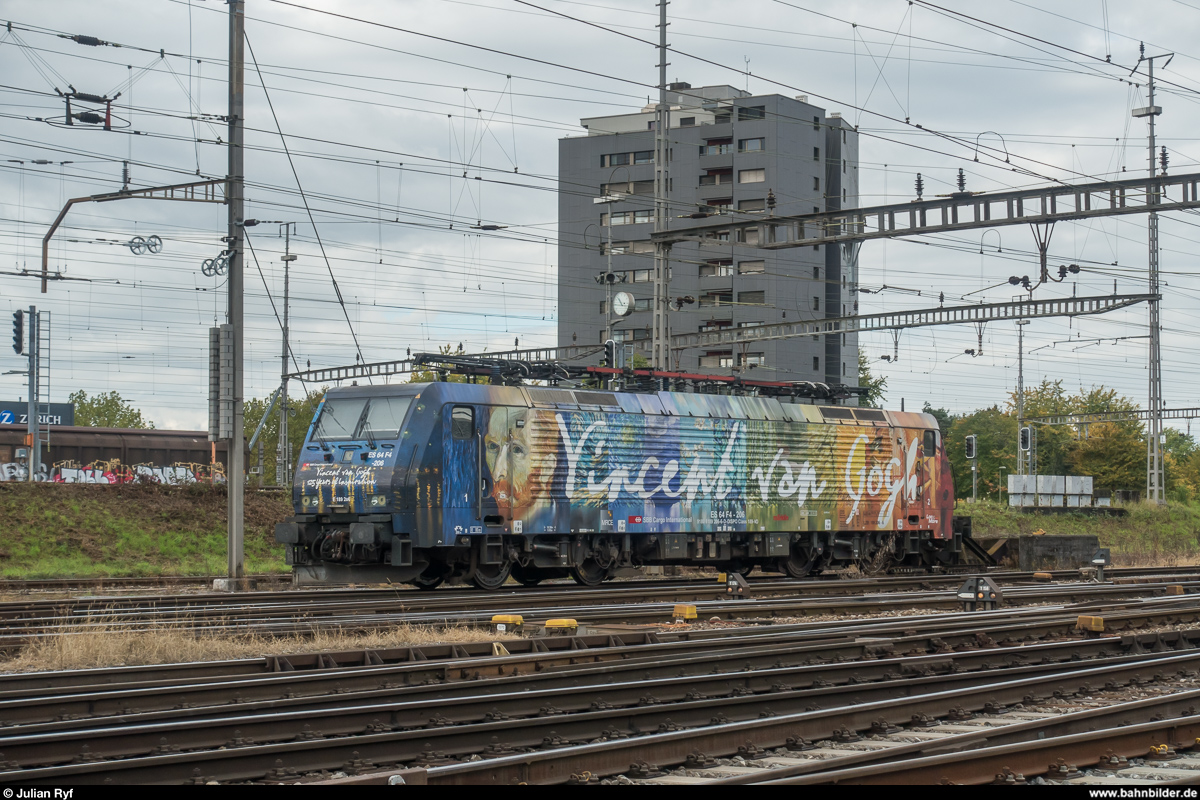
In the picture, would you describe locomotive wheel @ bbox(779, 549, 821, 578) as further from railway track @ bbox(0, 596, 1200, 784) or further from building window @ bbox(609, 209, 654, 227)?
building window @ bbox(609, 209, 654, 227)

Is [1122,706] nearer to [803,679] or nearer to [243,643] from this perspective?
[803,679]

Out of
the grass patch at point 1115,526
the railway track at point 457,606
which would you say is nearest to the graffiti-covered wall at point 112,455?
the railway track at point 457,606

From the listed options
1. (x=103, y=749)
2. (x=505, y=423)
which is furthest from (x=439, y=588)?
(x=103, y=749)

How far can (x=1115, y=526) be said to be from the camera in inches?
1873

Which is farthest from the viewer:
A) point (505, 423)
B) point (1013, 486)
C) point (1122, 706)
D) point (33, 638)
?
point (1013, 486)

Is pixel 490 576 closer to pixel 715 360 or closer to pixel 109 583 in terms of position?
pixel 109 583

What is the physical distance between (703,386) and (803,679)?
46.2 feet

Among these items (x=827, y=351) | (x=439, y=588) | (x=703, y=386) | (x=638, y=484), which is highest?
(x=827, y=351)

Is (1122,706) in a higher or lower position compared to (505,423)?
lower

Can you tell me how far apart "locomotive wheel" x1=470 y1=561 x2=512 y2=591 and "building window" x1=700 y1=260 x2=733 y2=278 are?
5331 centimetres

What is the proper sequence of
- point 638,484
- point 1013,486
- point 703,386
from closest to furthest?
point 638,484
point 703,386
point 1013,486

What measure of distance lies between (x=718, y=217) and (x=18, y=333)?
1791 inches

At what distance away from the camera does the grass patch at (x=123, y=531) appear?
27.1 meters

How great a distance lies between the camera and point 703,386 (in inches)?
975
